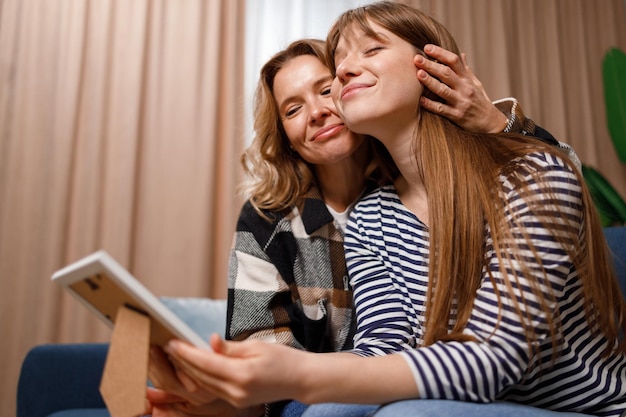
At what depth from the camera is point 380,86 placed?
1037 millimetres

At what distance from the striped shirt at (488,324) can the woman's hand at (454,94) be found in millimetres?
189

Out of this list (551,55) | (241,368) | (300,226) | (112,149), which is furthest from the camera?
(551,55)

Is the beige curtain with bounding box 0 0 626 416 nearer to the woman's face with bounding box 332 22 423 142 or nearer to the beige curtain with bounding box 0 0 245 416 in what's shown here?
the beige curtain with bounding box 0 0 245 416

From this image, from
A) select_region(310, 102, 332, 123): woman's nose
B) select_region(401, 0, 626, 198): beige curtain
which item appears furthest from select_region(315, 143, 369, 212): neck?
select_region(401, 0, 626, 198): beige curtain

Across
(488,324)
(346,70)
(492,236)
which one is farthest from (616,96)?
(488,324)

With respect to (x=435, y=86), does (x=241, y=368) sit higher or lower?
lower

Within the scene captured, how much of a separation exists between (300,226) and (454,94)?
423 mm

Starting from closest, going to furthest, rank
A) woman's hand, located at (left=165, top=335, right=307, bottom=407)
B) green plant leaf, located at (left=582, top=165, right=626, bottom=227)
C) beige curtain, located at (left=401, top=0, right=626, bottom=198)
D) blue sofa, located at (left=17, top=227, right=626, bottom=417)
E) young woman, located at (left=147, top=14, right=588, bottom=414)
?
woman's hand, located at (left=165, top=335, right=307, bottom=407) < young woman, located at (left=147, top=14, right=588, bottom=414) < blue sofa, located at (left=17, top=227, right=626, bottom=417) < green plant leaf, located at (left=582, top=165, right=626, bottom=227) < beige curtain, located at (left=401, top=0, right=626, bottom=198)

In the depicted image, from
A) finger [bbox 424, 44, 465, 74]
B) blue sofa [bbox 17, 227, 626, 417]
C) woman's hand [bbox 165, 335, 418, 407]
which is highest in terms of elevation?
finger [bbox 424, 44, 465, 74]

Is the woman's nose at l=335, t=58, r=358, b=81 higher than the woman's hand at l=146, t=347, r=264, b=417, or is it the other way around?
the woman's nose at l=335, t=58, r=358, b=81

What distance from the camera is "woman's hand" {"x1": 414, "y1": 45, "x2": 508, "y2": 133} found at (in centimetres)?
107

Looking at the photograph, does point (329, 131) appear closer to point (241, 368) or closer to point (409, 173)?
point (409, 173)

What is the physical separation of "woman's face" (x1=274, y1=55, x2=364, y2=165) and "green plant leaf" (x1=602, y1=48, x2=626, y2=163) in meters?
2.13

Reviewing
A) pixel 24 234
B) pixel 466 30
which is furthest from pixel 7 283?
pixel 466 30
